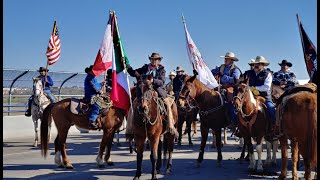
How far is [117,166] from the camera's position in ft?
35.8

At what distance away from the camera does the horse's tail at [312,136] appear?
271 inches

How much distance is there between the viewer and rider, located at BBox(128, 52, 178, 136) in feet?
30.9

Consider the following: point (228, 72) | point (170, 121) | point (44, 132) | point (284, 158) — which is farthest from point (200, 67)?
point (44, 132)

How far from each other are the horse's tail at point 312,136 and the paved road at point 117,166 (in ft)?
7.52

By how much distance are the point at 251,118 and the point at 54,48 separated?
29.7 feet

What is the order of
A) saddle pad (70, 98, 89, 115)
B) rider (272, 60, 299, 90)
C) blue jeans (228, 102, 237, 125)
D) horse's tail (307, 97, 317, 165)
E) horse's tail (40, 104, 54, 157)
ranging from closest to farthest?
1. horse's tail (307, 97, 317, 165)
2. blue jeans (228, 102, 237, 125)
3. horse's tail (40, 104, 54, 157)
4. saddle pad (70, 98, 89, 115)
5. rider (272, 60, 299, 90)

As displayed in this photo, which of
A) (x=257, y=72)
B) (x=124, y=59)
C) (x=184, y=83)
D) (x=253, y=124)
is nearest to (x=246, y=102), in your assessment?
(x=253, y=124)

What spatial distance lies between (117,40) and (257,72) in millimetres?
3598

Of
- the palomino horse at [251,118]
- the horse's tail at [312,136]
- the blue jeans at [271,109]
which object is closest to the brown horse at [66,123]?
the palomino horse at [251,118]

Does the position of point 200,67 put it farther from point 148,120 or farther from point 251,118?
point 148,120

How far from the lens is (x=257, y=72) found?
34.1ft

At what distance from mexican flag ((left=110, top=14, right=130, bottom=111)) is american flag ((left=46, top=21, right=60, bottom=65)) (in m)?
6.35

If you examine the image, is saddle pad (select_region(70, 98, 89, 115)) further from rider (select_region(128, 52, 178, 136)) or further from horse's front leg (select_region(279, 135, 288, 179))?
horse's front leg (select_region(279, 135, 288, 179))

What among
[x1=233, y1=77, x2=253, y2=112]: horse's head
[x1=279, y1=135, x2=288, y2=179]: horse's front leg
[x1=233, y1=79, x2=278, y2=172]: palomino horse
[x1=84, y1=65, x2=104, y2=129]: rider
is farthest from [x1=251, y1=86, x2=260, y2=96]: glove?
[x1=84, y1=65, x2=104, y2=129]: rider
